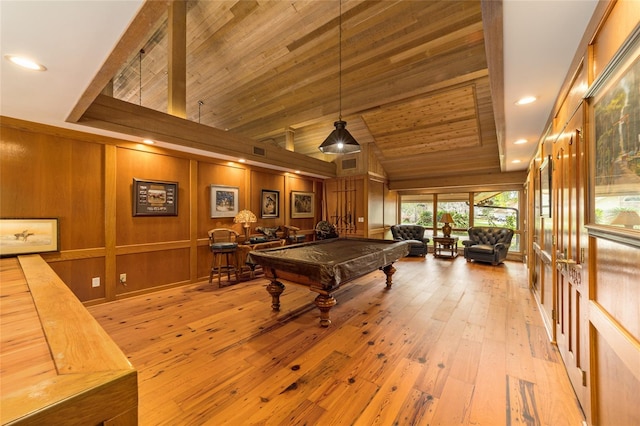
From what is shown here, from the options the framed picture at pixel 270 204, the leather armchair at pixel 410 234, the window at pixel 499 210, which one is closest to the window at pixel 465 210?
the window at pixel 499 210

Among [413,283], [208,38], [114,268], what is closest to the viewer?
[114,268]

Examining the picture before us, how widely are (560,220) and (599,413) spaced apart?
1416 mm

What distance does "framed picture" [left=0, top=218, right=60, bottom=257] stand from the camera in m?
2.93

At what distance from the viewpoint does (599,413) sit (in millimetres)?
1403

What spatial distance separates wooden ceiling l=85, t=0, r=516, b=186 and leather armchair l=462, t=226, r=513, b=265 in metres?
1.64

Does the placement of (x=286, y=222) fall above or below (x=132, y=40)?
below

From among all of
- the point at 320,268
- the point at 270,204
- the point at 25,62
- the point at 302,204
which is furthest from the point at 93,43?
the point at 302,204

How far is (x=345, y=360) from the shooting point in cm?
227

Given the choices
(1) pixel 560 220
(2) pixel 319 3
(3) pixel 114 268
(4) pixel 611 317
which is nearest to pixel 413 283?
(1) pixel 560 220

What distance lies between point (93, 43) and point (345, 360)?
3049mm

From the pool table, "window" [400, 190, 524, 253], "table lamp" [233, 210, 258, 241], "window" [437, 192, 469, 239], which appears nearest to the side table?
"window" [400, 190, 524, 253]

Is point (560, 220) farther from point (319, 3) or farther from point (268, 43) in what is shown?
point (268, 43)

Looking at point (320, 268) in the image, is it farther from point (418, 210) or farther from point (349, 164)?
point (418, 210)

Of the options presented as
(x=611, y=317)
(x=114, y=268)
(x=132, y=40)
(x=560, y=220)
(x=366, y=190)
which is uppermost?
(x=132, y=40)
